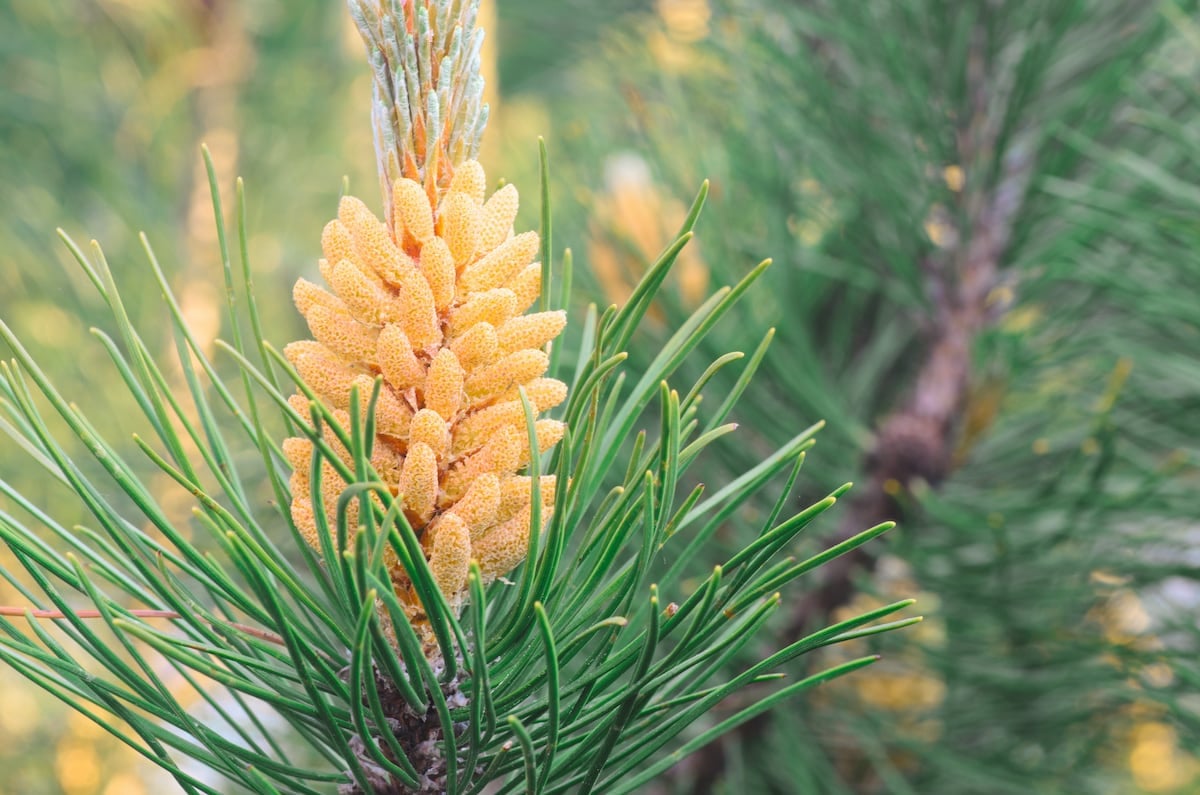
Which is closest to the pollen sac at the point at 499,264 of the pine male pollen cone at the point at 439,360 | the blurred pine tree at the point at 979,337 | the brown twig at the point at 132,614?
the pine male pollen cone at the point at 439,360

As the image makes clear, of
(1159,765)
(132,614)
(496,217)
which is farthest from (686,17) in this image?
(1159,765)

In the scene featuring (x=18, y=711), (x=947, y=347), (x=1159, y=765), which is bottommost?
(x=1159, y=765)

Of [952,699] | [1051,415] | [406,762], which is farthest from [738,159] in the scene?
[406,762]

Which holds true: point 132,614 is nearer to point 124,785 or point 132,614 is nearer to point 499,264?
point 499,264

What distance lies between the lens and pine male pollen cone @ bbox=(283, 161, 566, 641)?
33 cm

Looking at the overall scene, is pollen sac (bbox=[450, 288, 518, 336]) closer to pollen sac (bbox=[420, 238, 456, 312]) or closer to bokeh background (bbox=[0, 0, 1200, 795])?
pollen sac (bbox=[420, 238, 456, 312])

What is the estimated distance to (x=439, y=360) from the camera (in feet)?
1.09

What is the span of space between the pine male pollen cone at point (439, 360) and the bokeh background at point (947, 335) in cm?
33

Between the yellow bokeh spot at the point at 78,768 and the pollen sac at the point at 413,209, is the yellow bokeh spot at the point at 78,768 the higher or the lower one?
the lower one

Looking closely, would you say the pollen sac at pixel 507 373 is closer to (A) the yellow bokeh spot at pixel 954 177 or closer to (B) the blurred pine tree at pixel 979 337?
(B) the blurred pine tree at pixel 979 337

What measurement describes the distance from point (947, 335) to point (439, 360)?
467 mm

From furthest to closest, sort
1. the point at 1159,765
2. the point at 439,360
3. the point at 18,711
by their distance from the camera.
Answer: the point at 1159,765, the point at 18,711, the point at 439,360

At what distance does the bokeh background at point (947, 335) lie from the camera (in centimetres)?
62

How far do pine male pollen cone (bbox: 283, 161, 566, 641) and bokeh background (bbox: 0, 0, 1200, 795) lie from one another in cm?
33
